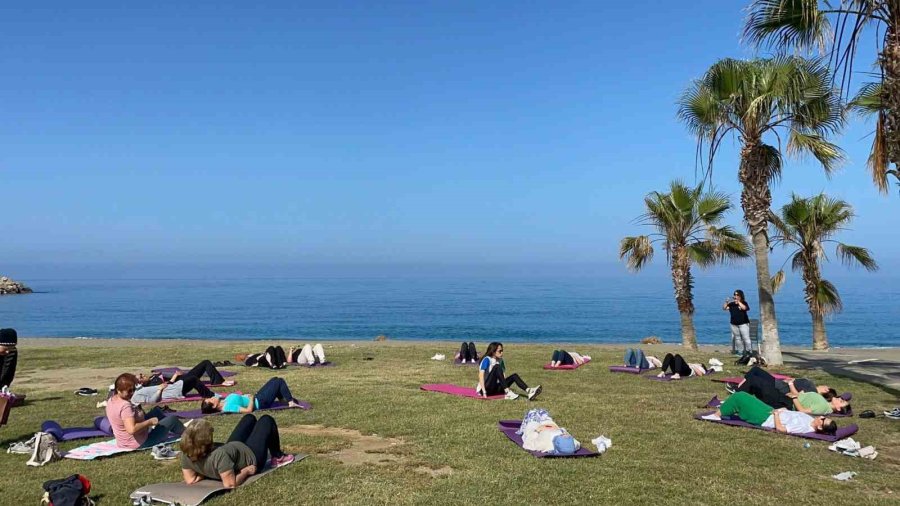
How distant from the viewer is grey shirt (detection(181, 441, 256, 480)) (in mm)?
6863

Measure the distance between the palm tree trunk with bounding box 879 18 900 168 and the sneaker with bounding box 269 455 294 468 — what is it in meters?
10.0

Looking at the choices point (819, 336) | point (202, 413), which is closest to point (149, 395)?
point (202, 413)

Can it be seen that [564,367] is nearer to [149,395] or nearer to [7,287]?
[149,395]

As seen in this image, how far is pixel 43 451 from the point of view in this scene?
7.88 meters

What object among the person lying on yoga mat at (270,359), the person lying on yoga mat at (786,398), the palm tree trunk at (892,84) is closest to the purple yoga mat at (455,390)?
the person lying on yoga mat at (786,398)

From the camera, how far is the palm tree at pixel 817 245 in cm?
2375

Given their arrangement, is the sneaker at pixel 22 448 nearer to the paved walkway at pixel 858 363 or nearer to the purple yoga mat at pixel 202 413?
the purple yoga mat at pixel 202 413

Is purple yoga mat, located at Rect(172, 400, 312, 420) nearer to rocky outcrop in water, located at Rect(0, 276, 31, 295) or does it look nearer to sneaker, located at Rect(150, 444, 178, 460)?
sneaker, located at Rect(150, 444, 178, 460)

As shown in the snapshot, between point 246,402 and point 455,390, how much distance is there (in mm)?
4439

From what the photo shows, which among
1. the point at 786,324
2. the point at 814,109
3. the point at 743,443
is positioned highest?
the point at 814,109

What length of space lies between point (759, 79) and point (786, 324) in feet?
157

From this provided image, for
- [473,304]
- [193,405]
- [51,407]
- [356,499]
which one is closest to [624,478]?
[356,499]

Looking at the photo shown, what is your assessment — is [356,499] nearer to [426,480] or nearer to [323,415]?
[426,480]

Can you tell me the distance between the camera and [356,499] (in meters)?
6.53
